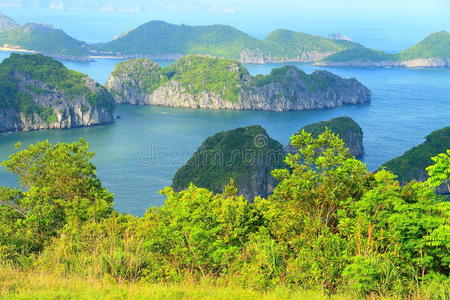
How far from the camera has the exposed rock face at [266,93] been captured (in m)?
137

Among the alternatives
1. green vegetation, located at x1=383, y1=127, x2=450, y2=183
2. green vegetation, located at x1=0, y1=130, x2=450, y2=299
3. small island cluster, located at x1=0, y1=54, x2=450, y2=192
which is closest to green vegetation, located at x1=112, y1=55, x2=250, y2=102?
small island cluster, located at x1=0, y1=54, x2=450, y2=192

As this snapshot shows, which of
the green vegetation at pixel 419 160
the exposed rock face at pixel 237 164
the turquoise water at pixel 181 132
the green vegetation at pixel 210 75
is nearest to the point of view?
the exposed rock face at pixel 237 164

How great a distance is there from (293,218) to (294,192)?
868 mm

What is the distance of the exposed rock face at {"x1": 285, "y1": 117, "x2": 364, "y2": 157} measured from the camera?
267 ft

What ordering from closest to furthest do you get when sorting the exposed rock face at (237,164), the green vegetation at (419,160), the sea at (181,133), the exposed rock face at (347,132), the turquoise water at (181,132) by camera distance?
the exposed rock face at (237,164), the sea at (181,133), the green vegetation at (419,160), the turquoise water at (181,132), the exposed rock face at (347,132)

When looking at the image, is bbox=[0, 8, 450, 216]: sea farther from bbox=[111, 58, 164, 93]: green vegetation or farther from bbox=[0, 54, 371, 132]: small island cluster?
bbox=[111, 58, 164, 93]: green vegetation

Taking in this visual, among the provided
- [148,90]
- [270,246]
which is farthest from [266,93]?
[270,246]

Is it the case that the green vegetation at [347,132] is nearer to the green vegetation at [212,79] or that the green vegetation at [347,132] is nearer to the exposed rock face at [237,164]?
the exposed rock face at [237,164]

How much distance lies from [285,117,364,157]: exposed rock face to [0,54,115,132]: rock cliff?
44.8 m

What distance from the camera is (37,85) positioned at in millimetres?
116812

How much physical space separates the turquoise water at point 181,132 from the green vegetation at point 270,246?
1424 inches

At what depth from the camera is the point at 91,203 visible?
2289 cm

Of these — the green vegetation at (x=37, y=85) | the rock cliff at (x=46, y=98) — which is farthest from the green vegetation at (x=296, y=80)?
the green vegetation at (x=37, y=85)

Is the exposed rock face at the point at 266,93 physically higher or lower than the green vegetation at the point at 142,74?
lower
